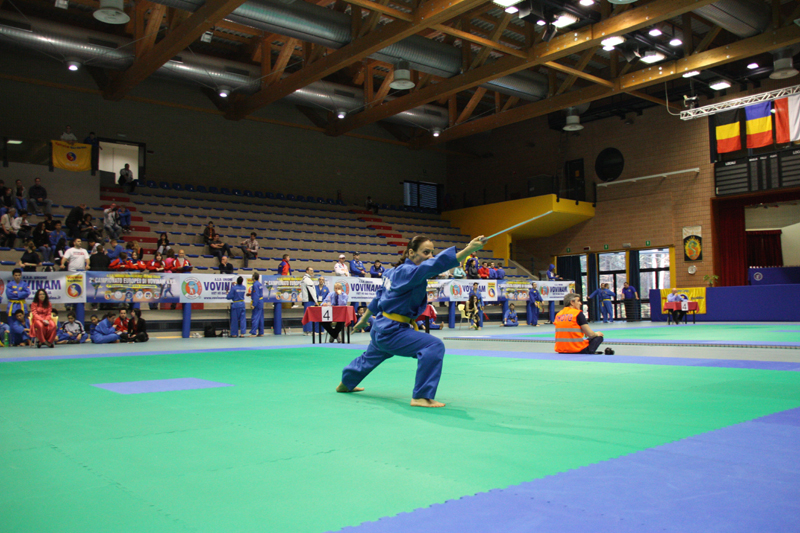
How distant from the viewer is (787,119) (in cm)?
1936

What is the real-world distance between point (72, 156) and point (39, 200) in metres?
2.96

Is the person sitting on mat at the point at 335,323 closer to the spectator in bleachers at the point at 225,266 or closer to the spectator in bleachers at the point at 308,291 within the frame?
the spectator in bleachers at the point at 308,291

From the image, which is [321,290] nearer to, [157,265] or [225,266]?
[225,266]

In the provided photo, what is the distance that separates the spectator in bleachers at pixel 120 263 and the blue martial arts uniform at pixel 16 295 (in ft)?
7.31

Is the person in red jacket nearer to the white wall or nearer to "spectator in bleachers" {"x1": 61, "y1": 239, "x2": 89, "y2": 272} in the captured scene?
"spectator in bleachers" {"x1": 61, "y1": 239, "x2": 89, "y2": 272}

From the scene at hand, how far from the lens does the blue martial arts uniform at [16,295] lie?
13.3 m

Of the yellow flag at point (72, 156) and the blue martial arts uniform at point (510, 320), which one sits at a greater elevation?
the yellow flag at point (72, 156)

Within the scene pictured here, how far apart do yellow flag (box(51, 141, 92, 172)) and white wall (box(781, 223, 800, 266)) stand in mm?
31185

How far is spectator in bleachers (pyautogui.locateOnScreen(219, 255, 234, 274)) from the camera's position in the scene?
1822 cm

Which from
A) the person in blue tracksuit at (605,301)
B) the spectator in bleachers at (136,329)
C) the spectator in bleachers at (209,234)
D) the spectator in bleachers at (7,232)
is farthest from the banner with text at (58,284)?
the person in blue tracksuit at (605,301)

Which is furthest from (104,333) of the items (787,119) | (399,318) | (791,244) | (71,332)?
(791,244)

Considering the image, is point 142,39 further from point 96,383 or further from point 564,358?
point 564,358

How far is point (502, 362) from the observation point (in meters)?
9.02

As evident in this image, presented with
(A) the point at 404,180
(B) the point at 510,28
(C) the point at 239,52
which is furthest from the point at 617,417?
(A) the point at 404,180
